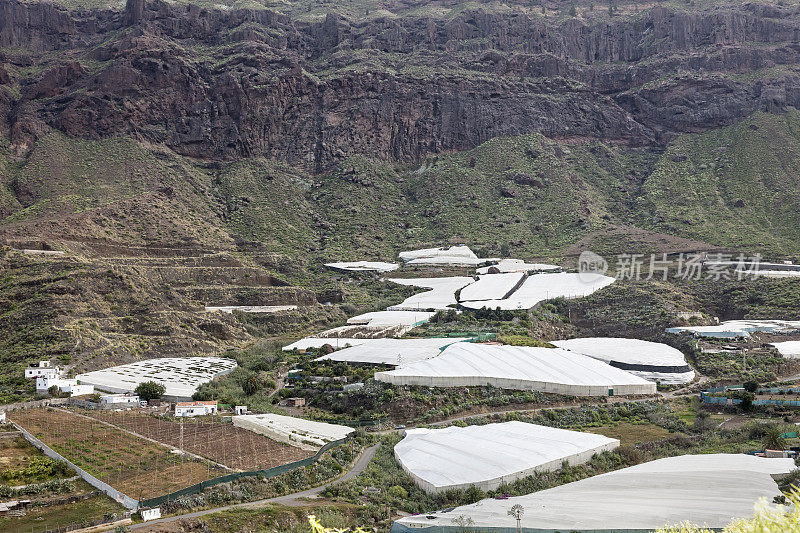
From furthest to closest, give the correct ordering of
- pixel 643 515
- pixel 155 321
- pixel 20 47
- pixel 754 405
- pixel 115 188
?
pixel 20 47, pixel 115 188, pixel 155 321, pixel 754 405, pixel 643 515

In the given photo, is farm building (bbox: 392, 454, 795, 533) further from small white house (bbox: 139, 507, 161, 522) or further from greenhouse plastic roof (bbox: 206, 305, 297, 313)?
greenhouse plastic roof (bbox: 206, 305, 297, 313)

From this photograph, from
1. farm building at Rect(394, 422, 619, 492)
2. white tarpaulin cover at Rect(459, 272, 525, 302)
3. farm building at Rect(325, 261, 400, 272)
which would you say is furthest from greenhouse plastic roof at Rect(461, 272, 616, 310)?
farm building at Rect(394, 422, 619, 492)

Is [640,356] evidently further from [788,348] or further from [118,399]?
[118,399]

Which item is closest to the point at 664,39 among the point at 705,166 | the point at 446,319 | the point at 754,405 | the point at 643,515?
the point at 705,166

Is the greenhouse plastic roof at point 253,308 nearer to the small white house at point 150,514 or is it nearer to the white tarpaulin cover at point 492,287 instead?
the white tarpaulin cover at point 492,287

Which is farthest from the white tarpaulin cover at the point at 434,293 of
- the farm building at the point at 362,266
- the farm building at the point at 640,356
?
the farm building at the point at 640,356

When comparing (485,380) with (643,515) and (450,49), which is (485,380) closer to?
(643,515)

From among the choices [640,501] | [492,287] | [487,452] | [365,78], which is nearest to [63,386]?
[487,452]
